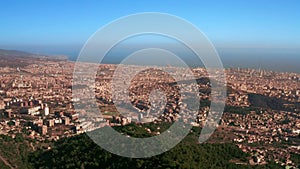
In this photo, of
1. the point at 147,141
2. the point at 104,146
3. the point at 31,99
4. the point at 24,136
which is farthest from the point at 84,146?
the point at 31,99

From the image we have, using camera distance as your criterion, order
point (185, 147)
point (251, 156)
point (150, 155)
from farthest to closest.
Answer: point (251, 156) < point (185, 147) < point (150, 155)

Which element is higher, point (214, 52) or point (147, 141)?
point (214, 52)

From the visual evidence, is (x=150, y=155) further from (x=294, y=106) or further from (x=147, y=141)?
(x=294, y=106)

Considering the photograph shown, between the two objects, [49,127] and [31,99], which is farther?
[31,99]

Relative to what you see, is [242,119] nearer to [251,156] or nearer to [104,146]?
[251,156]

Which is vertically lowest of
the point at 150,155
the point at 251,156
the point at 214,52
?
the point at 251,156

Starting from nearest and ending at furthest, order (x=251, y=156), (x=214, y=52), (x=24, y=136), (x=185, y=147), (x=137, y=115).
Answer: (x=214, y=52), (x=185, y=147), (x=251, y=156), (x=137, y=115), (x=24, y=136)

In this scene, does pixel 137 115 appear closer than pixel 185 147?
No

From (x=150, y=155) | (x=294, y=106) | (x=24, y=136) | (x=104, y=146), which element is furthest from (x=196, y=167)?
(x=294, y=106)

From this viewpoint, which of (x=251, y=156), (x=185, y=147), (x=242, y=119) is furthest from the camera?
(x=242, y=119)
